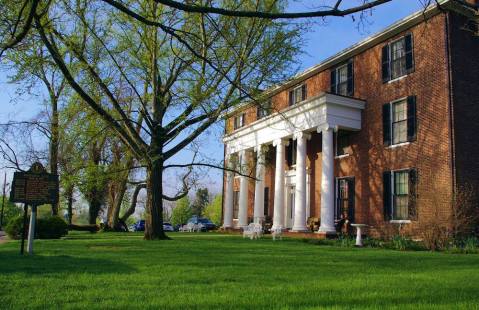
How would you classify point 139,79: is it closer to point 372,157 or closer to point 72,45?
point 72,45

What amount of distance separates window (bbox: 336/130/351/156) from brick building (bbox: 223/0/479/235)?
50 mm

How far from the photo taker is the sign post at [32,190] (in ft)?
39.7

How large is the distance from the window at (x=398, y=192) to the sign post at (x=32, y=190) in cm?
1356

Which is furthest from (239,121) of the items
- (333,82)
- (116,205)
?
(333,82)

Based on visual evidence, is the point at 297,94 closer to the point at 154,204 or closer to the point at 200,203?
the point at 154,204

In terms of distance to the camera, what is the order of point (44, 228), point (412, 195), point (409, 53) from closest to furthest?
point (412, 195)
point (409, 53)
point (44, 228)

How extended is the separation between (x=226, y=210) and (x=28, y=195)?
68.4 ft

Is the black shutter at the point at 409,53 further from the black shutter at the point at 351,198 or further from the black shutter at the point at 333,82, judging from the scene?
the black shutter at the point at 351,198

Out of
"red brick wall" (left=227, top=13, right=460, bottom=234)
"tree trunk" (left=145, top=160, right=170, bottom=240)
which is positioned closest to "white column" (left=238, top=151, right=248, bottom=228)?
"red brick wall" (left=227, top=13, right=460, bottom=234)

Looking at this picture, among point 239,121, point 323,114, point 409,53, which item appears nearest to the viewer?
point 409,53

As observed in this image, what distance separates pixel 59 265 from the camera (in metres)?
9.07

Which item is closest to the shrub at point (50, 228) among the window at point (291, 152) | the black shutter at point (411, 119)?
the window at point (291, 152)

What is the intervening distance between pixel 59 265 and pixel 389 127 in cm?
1637

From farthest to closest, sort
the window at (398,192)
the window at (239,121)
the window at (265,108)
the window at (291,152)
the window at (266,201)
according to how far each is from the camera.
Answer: the window at (239,121), the window at (266,201), the window at (291,152), the window at (398,192), the window at (265,108)
